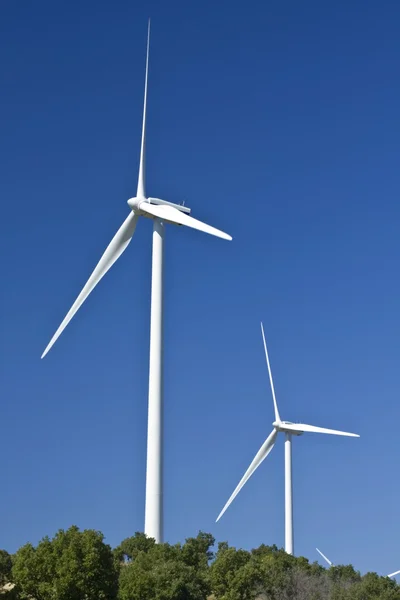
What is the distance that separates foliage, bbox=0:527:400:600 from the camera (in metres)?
84.0

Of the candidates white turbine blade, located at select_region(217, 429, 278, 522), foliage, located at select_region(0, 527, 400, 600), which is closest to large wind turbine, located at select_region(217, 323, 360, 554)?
white turbine blade, located at select_region(217, 429, 278, 522)

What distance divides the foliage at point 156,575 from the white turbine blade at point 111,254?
22.0 m

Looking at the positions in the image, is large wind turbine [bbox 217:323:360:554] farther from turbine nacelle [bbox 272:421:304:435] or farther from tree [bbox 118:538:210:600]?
tree [bbox 118:538:210:600]

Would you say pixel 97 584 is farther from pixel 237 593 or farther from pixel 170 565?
pixel 237 593

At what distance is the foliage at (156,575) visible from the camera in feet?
276

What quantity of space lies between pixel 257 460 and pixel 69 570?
59.9 m

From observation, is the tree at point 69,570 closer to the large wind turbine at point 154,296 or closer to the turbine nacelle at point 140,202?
the large wind turbine at point 154,296

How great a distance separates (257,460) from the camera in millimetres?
140375

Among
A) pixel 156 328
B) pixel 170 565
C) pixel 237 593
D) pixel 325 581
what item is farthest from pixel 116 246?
pixel 325 581

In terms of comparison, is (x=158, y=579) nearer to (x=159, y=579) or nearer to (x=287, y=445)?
(x=159, y=579)

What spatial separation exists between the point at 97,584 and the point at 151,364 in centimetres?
2053

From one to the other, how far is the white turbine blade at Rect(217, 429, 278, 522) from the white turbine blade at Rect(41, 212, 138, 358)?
4692cm

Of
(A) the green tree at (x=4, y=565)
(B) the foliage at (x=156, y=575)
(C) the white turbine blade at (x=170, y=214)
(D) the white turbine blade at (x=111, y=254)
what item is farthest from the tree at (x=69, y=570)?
(C) the white turbine blade at (x=170, y=214)

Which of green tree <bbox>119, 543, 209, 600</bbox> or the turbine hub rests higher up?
the turbine hub
